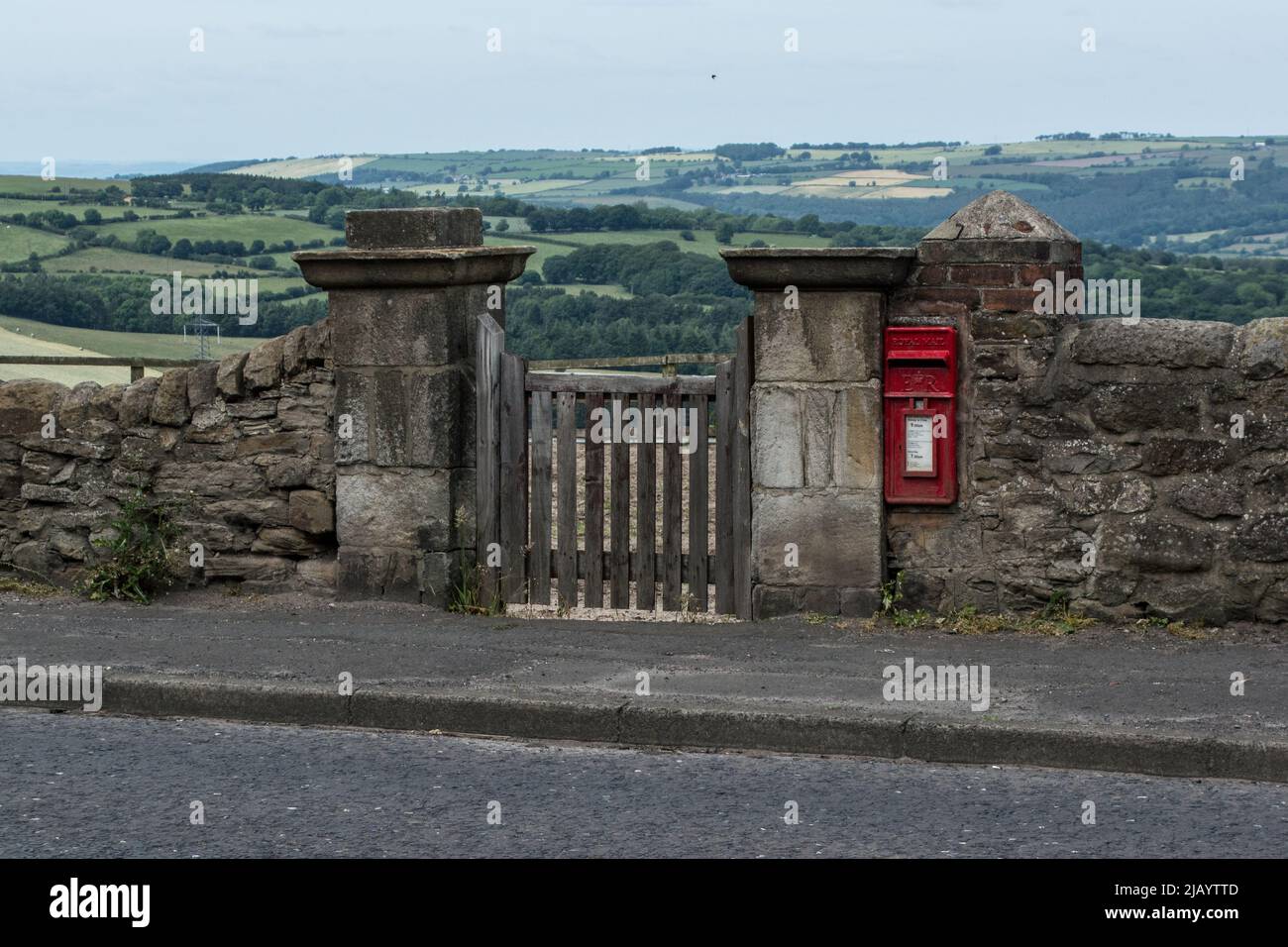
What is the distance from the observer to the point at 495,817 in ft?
18.1

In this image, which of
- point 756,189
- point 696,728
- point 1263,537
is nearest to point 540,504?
point 696,728

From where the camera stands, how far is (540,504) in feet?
29.1

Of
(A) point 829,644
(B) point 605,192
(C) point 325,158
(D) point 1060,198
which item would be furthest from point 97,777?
(C) point 325,158

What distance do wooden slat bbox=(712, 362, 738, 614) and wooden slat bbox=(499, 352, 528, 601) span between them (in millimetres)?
1035

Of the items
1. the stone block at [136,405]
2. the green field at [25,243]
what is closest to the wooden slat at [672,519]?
the stone block at [136,405]

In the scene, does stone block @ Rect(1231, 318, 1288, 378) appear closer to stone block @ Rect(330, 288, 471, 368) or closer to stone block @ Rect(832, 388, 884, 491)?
stone block @ Rect(832, 388, 884, 491)

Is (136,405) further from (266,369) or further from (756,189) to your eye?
(756,189)

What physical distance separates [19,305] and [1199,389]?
3887 cm

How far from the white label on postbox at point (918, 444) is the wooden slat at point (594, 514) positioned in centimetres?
157

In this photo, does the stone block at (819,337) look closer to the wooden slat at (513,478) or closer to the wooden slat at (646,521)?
the wooden slat at (646,521)

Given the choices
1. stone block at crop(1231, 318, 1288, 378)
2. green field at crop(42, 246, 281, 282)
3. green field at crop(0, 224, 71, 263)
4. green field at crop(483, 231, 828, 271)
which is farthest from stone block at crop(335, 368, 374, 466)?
green field at crop(0, 224, 71, 263)

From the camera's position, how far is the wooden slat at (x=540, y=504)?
8.82m

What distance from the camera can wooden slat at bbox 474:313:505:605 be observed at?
348 inches

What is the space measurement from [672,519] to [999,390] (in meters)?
1.79
